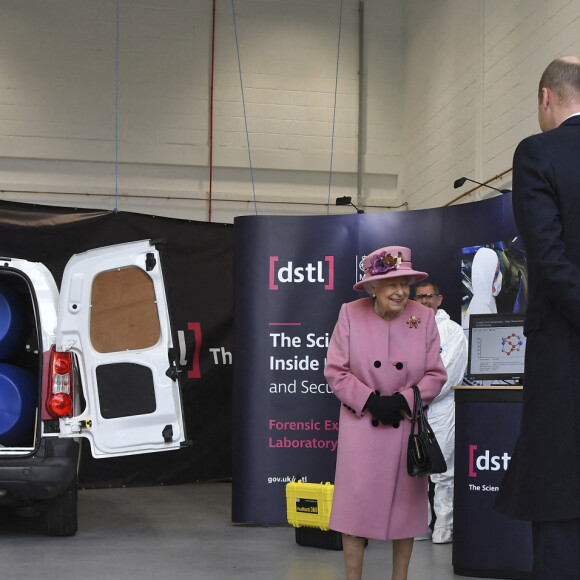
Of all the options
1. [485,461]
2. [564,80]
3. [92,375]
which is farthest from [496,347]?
[564,80]

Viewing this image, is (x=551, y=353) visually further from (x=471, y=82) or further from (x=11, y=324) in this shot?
(x=471, y=82)

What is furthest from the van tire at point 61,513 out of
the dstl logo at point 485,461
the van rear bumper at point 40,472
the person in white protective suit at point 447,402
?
the dstl logo at point 485,461

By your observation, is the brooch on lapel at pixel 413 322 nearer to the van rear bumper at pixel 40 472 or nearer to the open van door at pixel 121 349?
the open van door at pixel 121 349

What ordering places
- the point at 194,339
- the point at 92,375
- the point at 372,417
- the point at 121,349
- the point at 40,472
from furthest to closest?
the point at 194,339
the point at 121,349
the point at 92,375
the point at 40,472
the point at 372,417

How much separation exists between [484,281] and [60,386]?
2.89 metres

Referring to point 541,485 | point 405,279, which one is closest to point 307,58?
point 405,279

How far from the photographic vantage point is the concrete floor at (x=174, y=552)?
4.88 metres

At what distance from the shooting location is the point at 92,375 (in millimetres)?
5590

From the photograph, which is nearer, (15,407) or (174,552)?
(174,552)

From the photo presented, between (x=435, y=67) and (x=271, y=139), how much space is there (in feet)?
6.69

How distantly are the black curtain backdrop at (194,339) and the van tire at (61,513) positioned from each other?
2.53 m

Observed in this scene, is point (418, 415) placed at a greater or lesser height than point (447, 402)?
greater

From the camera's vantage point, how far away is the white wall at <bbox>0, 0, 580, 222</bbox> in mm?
10695

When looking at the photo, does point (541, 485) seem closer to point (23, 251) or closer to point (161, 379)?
point (161, 379)
